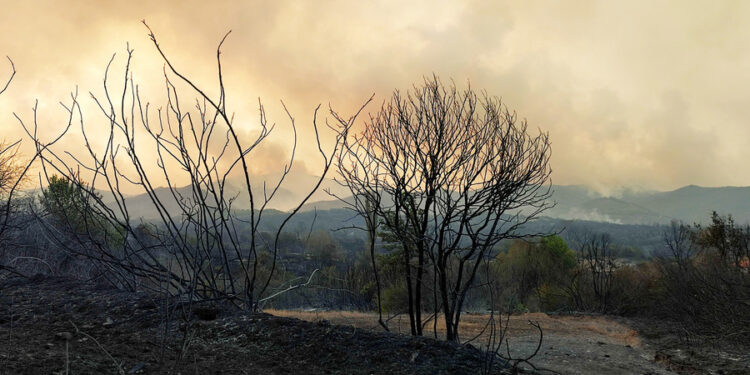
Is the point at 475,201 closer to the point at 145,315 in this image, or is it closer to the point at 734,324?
the point at 145,315

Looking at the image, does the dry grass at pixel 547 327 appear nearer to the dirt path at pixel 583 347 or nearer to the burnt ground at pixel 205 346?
the dirt path at pixel 583 347

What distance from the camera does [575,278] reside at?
89.5ft

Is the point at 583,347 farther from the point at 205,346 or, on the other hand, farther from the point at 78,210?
the point at 78,210

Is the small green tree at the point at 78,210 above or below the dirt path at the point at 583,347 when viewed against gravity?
above

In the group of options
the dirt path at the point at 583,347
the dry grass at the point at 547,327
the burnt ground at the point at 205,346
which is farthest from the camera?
the dry grass at the point at 547,327

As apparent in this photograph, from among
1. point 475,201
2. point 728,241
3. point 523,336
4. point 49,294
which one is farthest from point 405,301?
point 49,294

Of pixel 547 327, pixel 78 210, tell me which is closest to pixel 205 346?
pixel 78 210

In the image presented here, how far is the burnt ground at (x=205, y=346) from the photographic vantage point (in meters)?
3.04

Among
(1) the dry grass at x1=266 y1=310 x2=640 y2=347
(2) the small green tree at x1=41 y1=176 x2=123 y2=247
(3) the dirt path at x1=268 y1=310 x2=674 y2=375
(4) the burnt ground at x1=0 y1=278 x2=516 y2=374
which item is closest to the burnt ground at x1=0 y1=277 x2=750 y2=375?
(4) the burnt ground at x1=0 y1=278 x2=516 y2=374

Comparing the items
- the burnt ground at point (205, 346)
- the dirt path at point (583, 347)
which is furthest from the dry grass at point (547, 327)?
the burnt ground at point (205, 346)

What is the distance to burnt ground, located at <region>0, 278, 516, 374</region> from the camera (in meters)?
3.04

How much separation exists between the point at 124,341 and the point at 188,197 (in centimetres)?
141

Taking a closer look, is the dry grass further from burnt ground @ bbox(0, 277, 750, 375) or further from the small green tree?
burnt ground @ bbox(0, 277, 750, 375)

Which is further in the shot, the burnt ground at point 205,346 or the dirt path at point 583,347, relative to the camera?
the dirt path at point 583,347
